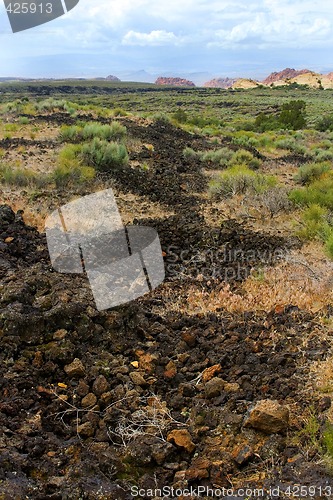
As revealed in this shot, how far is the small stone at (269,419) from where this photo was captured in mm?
2959

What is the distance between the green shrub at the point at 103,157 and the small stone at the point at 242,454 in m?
8.58

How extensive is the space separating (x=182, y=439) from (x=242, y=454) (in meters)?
0.38

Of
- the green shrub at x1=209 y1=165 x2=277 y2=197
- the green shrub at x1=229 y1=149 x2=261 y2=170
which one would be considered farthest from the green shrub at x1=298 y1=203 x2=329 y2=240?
the green shrub at x1=229 y1=149 x2=261 y2=170

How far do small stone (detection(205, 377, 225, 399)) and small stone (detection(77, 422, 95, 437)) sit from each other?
902 millimetres

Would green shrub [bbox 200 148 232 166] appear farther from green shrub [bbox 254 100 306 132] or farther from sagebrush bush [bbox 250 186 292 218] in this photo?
green shrub [bbox 254 100 306 132]

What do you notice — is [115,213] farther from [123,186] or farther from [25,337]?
[25,337]

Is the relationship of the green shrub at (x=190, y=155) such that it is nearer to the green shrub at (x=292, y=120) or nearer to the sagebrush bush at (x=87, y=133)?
the sagebrush bush at (x=87, y=133)

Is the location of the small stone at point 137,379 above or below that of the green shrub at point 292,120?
below

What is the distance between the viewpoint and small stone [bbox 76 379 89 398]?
3330 mm

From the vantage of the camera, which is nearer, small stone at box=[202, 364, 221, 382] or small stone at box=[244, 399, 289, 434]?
small stone at box=[244, 399, 289, 434]

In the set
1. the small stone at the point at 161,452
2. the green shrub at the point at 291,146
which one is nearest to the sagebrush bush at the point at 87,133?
the green shrub at the point at 291,146

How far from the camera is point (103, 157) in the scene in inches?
419

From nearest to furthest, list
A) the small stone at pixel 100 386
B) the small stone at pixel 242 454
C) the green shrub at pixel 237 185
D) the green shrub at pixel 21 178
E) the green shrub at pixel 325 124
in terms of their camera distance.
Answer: the small stone at pixel 242 454
the small stone at pixel 100 386
the green shrub at pixel 21 178
the green shrub at pixel 237 185
the green shrub at pixel 325 124

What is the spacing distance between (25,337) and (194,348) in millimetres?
1462
